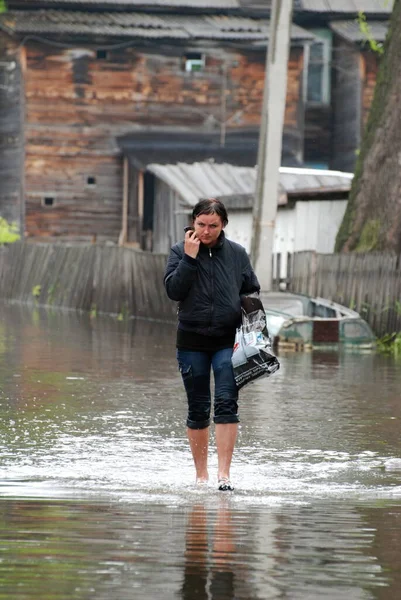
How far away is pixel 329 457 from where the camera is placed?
33.9 ft

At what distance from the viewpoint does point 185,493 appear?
28.1 ft

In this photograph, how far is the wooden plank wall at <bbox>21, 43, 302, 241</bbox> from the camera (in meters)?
44.7

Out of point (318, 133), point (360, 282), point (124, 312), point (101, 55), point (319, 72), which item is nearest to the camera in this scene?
point (360, 282)

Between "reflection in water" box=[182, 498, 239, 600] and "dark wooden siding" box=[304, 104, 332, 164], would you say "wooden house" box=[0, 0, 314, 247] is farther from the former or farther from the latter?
"reflection in water" box=[182, 498, 239, 600]

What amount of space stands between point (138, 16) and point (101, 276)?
15.1m

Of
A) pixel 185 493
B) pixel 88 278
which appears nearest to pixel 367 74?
pixel 88 278

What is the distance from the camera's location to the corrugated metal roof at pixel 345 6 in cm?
4606

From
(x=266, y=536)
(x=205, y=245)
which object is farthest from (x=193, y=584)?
(x=205, y=245)

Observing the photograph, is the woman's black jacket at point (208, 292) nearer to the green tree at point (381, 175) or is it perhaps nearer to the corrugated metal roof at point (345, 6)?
the green tree at point (381, 175)

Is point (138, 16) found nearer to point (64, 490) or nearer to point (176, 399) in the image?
point (176, 399)

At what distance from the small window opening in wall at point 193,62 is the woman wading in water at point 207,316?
37379 millimetres

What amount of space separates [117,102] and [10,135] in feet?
10.7

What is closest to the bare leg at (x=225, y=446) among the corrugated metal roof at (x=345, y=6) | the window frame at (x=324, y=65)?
the corrugated metal roof at (x=345, y=6)

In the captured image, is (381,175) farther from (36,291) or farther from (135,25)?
(135,25)
